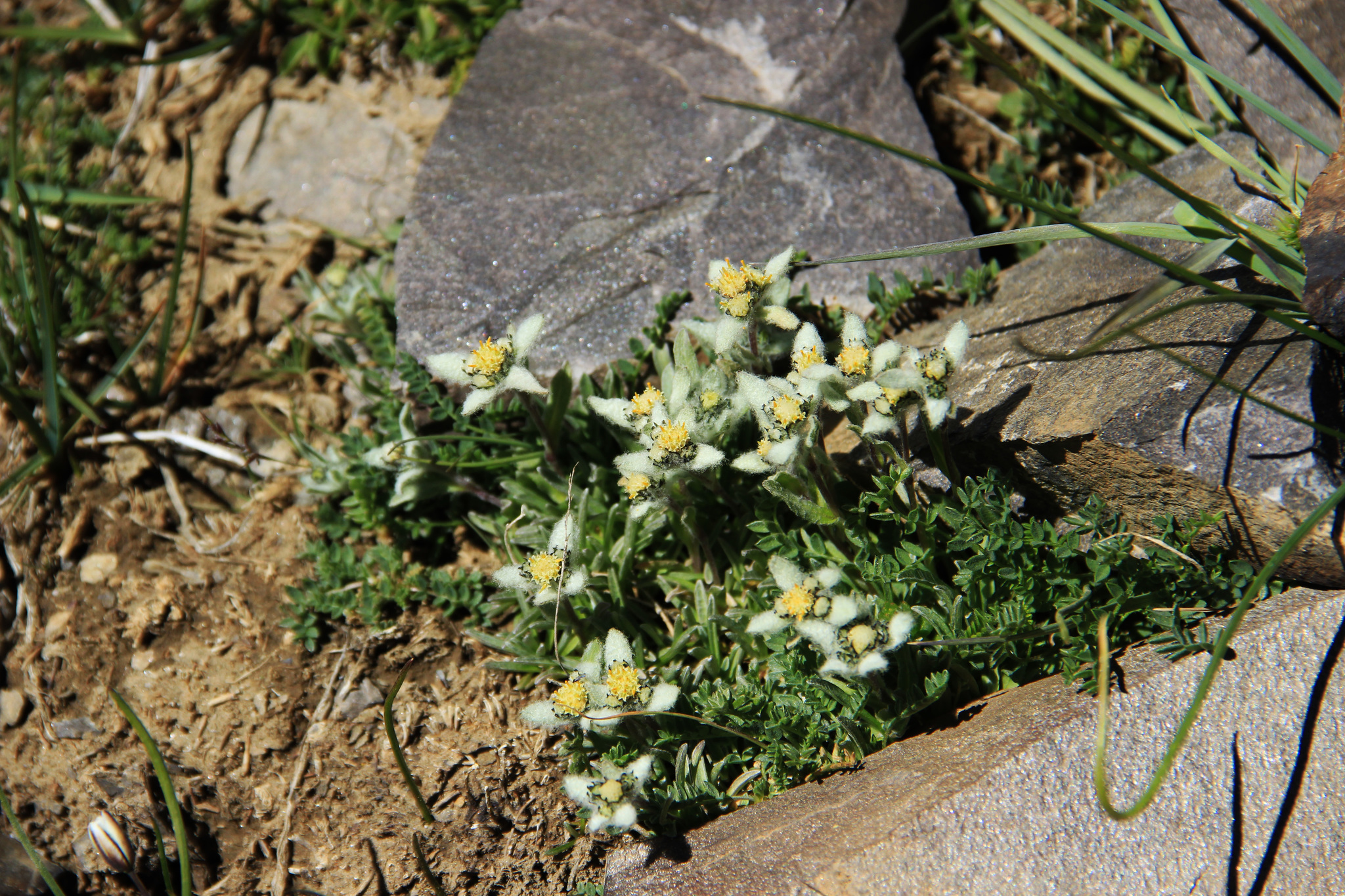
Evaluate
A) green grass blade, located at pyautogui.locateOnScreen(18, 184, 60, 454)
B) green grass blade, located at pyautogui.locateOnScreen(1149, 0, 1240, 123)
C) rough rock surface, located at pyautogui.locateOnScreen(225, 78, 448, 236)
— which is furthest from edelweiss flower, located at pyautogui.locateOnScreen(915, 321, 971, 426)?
green grass blade, located at pyautogui.locateOnScreen(18, 184, 60, 454)

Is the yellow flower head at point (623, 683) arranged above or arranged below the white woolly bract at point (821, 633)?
below

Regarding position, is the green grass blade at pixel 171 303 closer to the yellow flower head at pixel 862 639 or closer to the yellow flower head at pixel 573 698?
the yellow flower head at pixel 573 698

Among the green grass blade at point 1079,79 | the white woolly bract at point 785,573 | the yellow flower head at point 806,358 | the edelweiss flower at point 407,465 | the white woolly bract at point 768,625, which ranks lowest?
the edelweiss flower at point 407,465

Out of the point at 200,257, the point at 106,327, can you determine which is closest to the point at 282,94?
the point at 200,257

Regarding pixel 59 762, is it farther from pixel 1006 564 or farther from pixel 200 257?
pixel 1006 564

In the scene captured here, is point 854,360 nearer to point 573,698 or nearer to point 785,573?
point 785,573

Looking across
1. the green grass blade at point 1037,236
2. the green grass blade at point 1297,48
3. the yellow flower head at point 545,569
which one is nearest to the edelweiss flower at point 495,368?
the yellow flower head at point 545,569

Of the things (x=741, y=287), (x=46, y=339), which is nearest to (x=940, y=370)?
(x=741, y=287)
